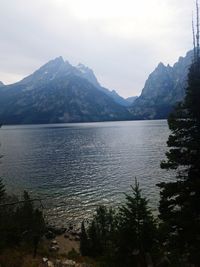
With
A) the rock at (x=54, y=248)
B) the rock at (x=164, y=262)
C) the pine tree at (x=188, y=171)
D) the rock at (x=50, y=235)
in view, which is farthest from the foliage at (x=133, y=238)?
the rock at (x=50, y=235)

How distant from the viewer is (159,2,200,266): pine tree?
70.5ft

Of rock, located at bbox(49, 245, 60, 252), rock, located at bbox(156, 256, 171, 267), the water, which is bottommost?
rock, located at bbox(49, 245, 60, 252)

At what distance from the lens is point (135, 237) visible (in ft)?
61.4

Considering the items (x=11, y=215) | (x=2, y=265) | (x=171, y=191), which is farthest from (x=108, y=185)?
(x=2, y=265)

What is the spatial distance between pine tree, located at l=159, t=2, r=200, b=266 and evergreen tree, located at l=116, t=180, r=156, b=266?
3.38 m

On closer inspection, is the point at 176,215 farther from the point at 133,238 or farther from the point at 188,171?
the point at 133,238

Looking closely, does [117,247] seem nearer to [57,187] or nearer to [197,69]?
[197,69]

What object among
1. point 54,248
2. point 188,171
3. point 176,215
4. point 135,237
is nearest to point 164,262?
point 135,237

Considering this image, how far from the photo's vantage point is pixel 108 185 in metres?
83.8

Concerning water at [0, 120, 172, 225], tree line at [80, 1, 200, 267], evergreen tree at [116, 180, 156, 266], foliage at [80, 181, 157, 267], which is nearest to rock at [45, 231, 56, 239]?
water at [0, 120, 172, 225]

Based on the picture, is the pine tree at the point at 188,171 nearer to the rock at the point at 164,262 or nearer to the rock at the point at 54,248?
the rock at the point at 164,262

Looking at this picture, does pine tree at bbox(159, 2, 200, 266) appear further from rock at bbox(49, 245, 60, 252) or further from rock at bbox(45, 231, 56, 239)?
rock at bbox(45, 231, 56, 239)

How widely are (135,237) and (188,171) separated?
672 centimetres

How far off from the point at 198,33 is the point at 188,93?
565cm
